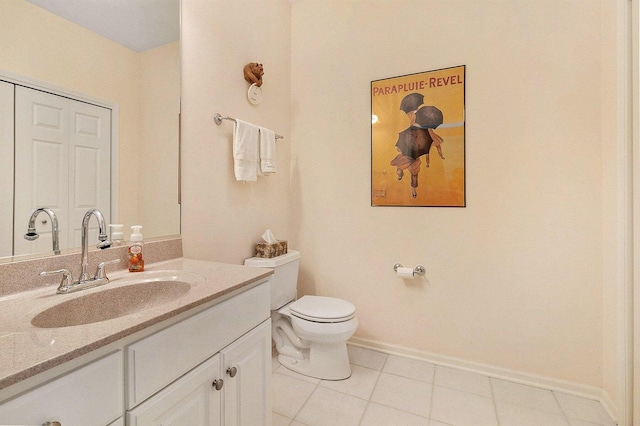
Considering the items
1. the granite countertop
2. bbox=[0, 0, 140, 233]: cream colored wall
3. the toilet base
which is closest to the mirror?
bbox=[0, 0, 140, 233]: cream colored wall

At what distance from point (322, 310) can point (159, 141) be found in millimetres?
1288

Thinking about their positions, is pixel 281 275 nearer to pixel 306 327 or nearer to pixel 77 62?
pixel 306 327

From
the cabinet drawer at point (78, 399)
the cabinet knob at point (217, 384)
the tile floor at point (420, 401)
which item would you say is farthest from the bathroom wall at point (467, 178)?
the cabinet drawer at point (78, 399)

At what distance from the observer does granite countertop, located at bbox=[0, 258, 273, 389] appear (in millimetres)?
505

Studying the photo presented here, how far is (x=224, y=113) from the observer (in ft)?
5.55

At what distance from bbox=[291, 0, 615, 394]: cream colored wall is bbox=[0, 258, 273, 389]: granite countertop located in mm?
1219

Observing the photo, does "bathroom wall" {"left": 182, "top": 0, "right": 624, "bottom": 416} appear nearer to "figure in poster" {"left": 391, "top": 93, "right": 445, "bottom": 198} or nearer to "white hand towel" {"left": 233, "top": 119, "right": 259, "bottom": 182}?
"white hand towel" {"left": 233, "top": 119, "right": 259, "bottom": 182}

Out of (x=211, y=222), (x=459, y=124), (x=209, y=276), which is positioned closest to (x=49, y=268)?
(x=209, y=276)

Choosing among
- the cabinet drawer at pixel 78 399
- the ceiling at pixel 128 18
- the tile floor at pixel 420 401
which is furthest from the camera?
the tile floor at pixel 420 401

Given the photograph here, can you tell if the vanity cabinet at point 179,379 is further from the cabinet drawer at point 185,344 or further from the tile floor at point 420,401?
the tile floor at point 420,401

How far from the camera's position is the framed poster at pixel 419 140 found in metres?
1.83

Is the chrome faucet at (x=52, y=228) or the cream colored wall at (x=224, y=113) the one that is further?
the cream colored wall at (x=224, y=113)

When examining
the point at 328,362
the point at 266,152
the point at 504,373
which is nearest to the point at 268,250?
the point at 266,152

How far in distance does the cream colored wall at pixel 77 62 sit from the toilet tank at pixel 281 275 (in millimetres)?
776
